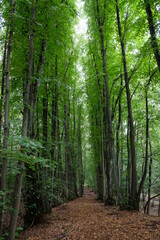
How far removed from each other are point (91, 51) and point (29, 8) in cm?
484

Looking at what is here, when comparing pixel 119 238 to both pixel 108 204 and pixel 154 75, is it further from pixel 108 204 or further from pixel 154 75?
pixel 154 75

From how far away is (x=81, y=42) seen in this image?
1068 cm

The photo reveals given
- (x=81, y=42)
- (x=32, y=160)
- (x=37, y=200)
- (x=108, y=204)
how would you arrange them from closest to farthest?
(x=32, y=160) → (x=37, y=200) → (x=108, y=204) → (x=81, y=42)

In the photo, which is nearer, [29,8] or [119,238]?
[119,238]

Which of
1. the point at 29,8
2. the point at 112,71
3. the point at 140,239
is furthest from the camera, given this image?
the point at 112,71

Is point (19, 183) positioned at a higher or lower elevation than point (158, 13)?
lower

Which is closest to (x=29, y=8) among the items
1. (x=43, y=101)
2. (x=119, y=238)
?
(x=43, y=101)

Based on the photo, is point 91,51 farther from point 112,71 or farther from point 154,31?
point 154,31

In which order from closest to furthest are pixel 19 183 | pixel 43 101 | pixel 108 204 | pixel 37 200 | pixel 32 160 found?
pixel 32 160
pixel 19 183
pixel 37 200
pixel 43 101
pixel 108 204

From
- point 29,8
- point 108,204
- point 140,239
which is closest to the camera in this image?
point 140,239

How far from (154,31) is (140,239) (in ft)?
17.5

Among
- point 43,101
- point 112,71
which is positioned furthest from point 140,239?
point 112,71

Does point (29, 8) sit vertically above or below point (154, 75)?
above

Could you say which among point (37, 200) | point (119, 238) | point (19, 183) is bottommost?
point (119, 238)
